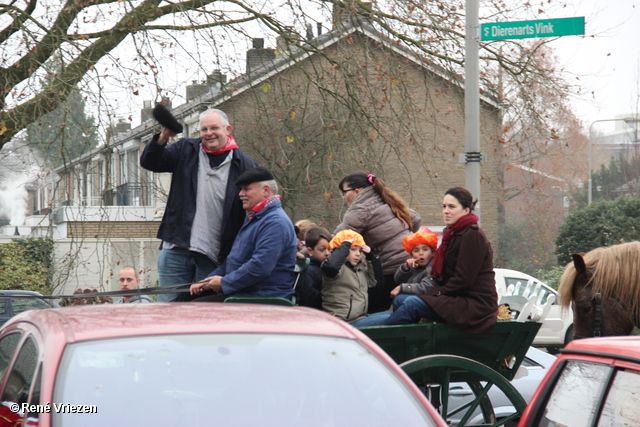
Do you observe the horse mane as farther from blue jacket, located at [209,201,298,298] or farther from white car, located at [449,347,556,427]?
blue jacket, located at [209,201,298,298]

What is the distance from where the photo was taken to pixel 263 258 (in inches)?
202

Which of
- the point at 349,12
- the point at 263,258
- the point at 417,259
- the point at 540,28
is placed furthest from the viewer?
the point at 349,12

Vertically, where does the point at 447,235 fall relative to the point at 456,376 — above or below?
above

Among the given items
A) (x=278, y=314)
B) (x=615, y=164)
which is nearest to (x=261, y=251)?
(x=278, y=314)

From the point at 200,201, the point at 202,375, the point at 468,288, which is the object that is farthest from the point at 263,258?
the point at 202,375

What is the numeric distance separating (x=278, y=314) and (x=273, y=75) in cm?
900

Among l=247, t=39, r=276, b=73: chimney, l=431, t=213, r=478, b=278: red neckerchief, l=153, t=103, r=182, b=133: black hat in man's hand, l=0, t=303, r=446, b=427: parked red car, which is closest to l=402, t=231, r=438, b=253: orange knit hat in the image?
l=431, t=213, r=478, b=278: red neckerchief

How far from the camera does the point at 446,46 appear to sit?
11172 mm

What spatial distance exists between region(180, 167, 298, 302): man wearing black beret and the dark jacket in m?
0.26

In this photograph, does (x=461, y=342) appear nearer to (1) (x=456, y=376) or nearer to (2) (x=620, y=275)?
(1) (x=456, y=376)

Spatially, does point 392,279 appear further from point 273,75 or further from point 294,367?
point 273,75

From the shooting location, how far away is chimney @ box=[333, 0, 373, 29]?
33.9 ft

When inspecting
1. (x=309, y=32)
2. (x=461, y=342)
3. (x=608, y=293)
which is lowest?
(x=461, y=342)

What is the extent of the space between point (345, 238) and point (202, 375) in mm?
2906
